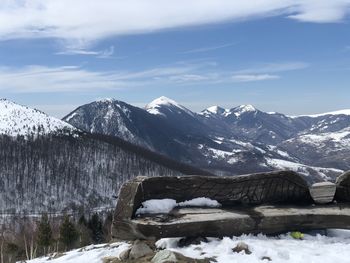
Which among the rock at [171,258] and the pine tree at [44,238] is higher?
the rock at [171,258]

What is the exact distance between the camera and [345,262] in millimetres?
11219

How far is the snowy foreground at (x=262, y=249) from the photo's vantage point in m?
11.5

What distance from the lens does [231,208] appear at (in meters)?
14.2

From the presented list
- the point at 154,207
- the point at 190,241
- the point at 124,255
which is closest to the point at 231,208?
the point at 190,241

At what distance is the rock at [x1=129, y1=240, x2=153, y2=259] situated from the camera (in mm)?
12324

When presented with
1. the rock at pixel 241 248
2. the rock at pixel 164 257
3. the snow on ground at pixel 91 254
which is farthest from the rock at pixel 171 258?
the snow on ground at pixel 91 254

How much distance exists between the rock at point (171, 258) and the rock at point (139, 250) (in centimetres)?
69

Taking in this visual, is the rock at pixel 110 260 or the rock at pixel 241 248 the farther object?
the rock at pixel 110 260

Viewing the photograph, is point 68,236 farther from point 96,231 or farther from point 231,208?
point 231,208

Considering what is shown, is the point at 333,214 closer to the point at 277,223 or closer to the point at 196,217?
the point at 277,223

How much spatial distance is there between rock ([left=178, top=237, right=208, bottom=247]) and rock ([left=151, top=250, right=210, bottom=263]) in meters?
1.13

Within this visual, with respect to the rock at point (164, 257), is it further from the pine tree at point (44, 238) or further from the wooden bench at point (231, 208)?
the pine tree at point (44, 238)

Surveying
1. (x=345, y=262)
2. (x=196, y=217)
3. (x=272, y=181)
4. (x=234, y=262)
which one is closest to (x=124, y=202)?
(x=196, y=217)

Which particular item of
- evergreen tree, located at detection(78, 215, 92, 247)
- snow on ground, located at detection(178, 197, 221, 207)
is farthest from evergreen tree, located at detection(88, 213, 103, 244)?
snow on ground, located at detection(178, 197, 221, 207)
